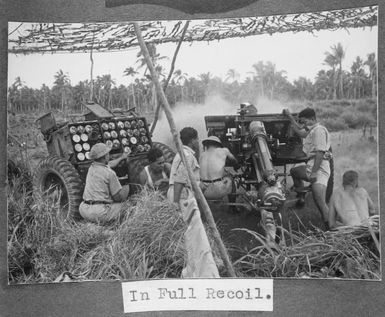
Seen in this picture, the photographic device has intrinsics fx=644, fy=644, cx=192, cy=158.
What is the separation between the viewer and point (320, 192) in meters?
4.64

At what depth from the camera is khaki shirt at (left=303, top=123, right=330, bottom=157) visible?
15.1 feet

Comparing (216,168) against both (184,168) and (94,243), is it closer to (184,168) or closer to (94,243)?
(184,168)

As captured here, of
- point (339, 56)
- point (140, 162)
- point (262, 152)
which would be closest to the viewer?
point (339, 56)

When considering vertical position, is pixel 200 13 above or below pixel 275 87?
above

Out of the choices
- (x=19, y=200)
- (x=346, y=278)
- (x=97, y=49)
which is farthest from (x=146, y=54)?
(x=346, y=278)

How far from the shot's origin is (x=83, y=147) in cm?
472

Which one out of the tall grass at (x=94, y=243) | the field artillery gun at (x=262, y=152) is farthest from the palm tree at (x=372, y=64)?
the tall grass at (x=94, y=243)

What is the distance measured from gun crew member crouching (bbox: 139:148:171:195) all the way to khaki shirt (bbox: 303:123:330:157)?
1036mm

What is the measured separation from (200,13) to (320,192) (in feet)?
5.12

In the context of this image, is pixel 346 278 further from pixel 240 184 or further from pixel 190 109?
pixel 190 109

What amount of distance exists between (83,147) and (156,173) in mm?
568

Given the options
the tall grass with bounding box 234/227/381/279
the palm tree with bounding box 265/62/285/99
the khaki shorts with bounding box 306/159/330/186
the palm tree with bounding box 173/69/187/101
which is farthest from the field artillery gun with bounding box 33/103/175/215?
the khaki shorts with bounding box 306/159/330/186

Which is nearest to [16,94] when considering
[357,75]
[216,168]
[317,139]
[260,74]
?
[216,168]
